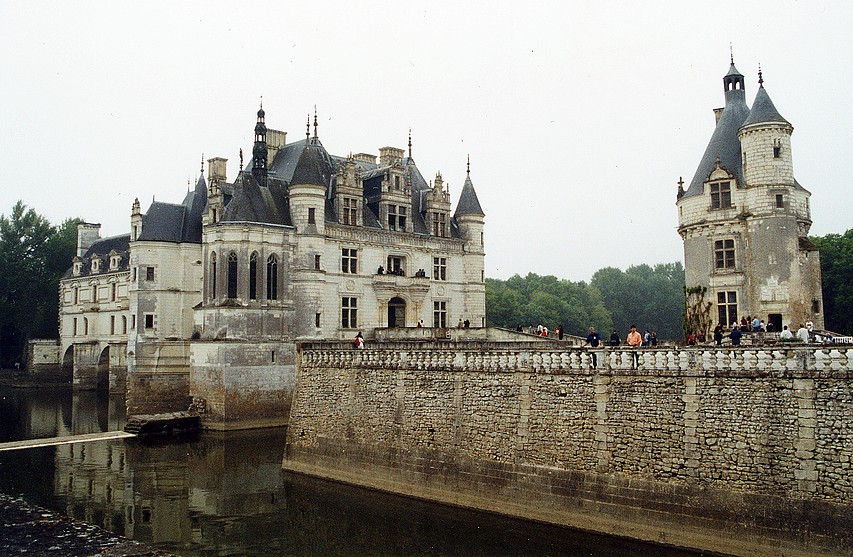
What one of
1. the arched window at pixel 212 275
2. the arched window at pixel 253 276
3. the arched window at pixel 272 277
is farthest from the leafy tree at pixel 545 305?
the arched window at pixel 212 275

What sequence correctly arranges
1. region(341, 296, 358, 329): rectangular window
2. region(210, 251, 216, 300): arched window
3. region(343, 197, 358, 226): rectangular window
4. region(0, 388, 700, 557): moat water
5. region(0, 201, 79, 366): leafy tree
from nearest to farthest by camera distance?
region(0, 388, 700, 557): moat water
region(210, 251, 216, 300): arched window
region(341, 296, 358, 329): rectangular window
region(343, 197, 358, 226): rectangular window
region(0, 201, 79, 366): leafy tree

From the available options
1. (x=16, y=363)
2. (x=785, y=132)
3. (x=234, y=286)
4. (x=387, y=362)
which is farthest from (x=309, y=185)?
(x=16, y=363)

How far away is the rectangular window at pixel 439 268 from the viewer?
45594 millimetres

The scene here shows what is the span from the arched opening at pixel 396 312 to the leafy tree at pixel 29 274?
1454 inches

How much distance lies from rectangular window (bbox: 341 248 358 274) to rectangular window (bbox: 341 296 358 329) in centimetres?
151

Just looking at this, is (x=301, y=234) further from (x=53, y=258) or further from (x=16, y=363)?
(x=16, y=363)

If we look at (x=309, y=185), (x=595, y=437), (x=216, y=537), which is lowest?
(x=216, y=537)

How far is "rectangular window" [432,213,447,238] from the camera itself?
151 feet

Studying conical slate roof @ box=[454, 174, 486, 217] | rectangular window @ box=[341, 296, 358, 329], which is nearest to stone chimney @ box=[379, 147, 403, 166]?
conical slate roof @ box=[454, 174, 486, 217]

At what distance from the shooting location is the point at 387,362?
83.3 ft

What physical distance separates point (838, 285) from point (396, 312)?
1011 inches

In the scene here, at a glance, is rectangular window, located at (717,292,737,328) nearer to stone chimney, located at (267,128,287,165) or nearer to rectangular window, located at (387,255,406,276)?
rectangular window, located at (387,255,406,276)

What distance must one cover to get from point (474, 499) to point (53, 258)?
58306mm

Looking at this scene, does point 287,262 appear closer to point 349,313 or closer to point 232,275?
point 232,275
